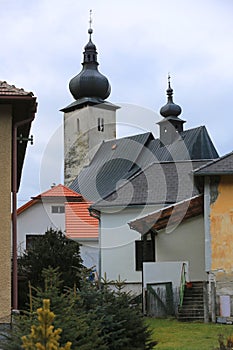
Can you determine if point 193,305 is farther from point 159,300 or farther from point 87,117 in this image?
point 87,117

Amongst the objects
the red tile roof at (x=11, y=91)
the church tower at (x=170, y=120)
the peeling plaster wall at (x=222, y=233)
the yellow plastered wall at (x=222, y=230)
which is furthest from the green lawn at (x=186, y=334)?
the church tower at (x=170, y=120)

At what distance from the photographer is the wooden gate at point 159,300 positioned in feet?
65.3

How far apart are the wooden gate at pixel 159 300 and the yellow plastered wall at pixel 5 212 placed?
9.25m

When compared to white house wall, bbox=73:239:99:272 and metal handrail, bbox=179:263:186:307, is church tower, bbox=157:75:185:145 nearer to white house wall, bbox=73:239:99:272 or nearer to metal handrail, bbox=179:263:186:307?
white house wall, bbox=73:239:99:272

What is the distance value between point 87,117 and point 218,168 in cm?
5109

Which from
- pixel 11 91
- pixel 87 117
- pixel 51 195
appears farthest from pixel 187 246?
pixel 87 117

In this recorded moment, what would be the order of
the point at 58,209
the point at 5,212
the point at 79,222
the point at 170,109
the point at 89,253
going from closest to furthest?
the point at 5,212 → the point at 89,253 → the point at 79,222 → the point at 58,209 → the point at 170,109

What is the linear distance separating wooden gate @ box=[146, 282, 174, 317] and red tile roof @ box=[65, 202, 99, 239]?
40.2 ft

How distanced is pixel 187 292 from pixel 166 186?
25.2 feet

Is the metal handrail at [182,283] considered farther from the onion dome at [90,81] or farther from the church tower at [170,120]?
the onion dome at [90,81]

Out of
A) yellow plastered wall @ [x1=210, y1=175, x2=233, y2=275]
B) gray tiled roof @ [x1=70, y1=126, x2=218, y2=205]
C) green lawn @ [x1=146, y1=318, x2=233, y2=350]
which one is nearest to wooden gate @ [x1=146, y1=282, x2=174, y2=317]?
green lawn @ [x1=146, y1=318, x2=233, y2=350]

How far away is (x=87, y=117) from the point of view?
68.7m

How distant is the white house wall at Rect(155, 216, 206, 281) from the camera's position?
79.7 ft

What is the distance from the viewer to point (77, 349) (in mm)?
7309
